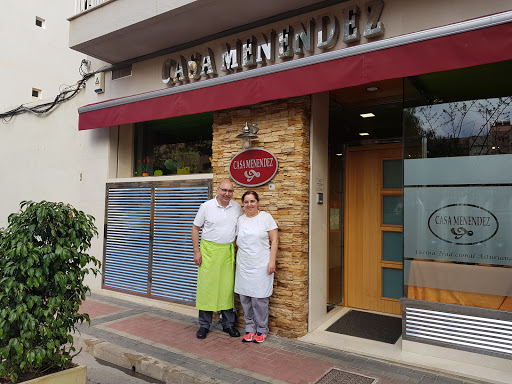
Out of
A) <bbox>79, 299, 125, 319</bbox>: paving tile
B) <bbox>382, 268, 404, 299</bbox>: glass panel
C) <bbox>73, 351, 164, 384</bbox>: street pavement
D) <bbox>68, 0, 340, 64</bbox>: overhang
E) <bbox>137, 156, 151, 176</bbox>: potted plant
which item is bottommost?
<bbox>73, 351, 164, 384</bbox>: street pavement

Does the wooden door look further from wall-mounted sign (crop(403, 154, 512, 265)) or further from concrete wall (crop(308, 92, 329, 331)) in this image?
wall-mounted sign (crop(403, 154, 512, 265))

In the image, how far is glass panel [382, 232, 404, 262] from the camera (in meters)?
5.93

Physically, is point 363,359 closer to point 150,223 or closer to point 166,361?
point 166,361

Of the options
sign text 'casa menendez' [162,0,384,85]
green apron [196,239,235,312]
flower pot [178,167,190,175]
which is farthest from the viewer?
flower pot [178,167,190,175]

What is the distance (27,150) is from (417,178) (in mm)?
8538

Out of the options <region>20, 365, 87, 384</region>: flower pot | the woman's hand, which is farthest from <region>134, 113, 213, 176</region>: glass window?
<region>20, 365, 87, 384</region>: flower pot

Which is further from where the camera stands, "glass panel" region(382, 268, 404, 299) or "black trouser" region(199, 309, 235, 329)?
"glass panel" region(382, 268, 404, 299)

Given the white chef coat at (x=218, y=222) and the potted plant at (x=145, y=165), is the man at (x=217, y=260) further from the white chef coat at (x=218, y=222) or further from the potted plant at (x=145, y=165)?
the potted plant at (x=145, y=165)

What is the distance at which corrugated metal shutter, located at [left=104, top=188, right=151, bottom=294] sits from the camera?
6.80m

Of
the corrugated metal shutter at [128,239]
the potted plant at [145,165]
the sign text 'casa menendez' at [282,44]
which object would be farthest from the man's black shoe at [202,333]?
the sign text 'casa menendez' at [282,44]

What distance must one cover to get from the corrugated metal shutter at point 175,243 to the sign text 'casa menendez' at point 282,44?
73.9 inches

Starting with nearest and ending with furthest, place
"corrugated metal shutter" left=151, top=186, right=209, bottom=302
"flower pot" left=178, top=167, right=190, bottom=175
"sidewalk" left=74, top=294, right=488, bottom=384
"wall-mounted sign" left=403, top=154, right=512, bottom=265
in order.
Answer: "sidewalk" left=74, top=294, right=488, bottom=384
"wall-mounted sign" left=403, top=154, right=512, bottom=265
"corrugated metal shutter" left=151, top=186, right=209, bottom=302
"flower pot" left=178, top=167, right=190, bottom=175

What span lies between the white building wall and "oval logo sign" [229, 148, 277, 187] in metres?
3.19

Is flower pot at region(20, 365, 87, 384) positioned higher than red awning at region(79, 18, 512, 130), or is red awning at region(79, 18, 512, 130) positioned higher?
red awning at region(79, 18, 512, 130)
